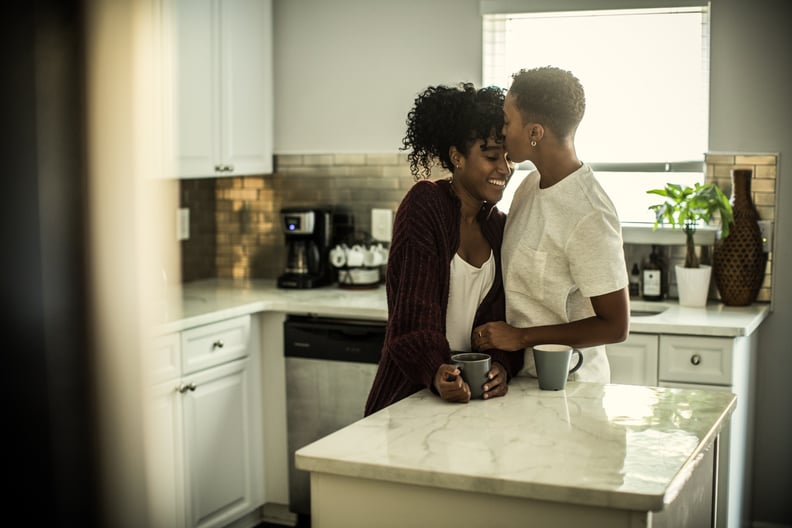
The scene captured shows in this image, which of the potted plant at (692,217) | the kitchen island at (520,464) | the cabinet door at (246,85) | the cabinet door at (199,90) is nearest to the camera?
the kitchen island at (520,464)

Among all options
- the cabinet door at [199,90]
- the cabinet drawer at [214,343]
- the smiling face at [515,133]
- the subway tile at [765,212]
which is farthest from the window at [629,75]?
the smiling face at [515,133]

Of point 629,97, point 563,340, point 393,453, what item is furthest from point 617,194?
point 393,453

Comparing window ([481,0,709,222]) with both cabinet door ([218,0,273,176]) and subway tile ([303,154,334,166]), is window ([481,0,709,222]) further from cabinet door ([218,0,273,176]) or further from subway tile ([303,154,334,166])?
cabinet door ([218,0,273,176])

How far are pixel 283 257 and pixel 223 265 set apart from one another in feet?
1.13

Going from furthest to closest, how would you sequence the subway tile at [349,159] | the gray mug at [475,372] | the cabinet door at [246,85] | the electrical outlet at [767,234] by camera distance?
the subway tile at [349,159] → the cabinet door at [246,85] → the electrical outlet at [767,234] → the gray mug at [475,372]

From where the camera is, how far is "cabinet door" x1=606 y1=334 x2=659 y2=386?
10.2 ft

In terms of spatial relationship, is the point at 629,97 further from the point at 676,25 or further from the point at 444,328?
the point at 444,328

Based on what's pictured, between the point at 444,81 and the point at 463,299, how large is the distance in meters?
2.09

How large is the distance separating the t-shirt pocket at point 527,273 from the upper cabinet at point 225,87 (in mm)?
1848

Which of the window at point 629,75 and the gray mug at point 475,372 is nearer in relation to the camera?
the gray mug at point 475,372

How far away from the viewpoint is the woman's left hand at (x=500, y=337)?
196 cm

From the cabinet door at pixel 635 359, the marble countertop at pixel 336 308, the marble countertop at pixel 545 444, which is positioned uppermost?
the marble countertop at pixel 545 444

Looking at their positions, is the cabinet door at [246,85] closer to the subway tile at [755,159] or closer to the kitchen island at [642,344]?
the kitchen island at [642,344]

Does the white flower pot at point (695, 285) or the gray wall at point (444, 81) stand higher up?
the gray wall at point (444, 81)
